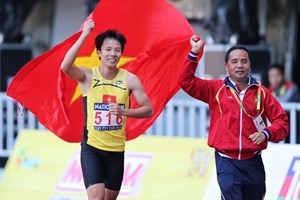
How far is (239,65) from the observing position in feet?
25.1

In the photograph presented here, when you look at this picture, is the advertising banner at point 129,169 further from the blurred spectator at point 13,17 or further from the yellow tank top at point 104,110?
the blurred spectator at point 13,17

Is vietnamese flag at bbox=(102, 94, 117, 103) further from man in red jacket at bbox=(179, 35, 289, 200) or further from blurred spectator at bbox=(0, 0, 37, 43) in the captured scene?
blurred spectator at bbox=(0, 0, 37, 43)

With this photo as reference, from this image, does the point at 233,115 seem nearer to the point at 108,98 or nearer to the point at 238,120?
the point at 238,120

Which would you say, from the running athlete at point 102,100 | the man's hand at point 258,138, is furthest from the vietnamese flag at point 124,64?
the man's hand at point 258,138

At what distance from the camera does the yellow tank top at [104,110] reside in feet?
26.2

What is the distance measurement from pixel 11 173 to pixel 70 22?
4634 millimetres

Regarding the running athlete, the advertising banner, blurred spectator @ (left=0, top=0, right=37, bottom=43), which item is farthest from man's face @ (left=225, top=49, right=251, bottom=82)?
blurred spectator @ (left=0, top=0, right=37, bottom=43)

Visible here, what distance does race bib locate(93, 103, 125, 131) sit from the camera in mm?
7973

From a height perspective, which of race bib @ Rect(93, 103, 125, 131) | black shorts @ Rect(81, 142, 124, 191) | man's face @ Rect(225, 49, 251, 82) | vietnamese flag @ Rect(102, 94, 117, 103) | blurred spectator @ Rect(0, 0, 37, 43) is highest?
blurred spectator @ Rect(0, 0, 37, 43)

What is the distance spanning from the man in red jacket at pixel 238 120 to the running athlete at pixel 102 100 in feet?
1.76

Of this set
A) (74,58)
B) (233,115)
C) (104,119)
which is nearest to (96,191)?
(104,119)

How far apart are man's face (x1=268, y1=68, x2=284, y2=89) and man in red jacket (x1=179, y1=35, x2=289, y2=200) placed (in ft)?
13.1

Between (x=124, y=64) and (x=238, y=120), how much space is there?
5.53 feet

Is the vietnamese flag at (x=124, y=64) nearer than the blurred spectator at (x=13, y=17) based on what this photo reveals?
Yes
